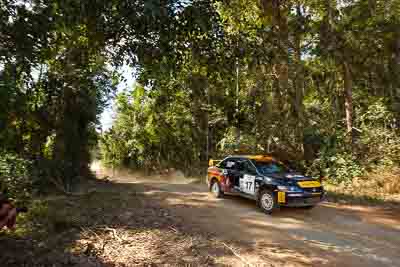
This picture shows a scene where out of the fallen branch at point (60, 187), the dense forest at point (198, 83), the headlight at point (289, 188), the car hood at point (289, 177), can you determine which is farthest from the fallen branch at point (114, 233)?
the fallen branch at point (60, 187)

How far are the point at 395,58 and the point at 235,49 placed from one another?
51.0 ft

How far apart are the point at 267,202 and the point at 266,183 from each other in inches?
21.1

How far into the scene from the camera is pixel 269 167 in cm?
995

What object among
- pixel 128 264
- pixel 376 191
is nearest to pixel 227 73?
pixel 128 264

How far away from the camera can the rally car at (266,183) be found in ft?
28.2

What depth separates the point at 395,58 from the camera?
56.2 ft

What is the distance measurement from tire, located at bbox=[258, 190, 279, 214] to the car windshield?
71 centimetres

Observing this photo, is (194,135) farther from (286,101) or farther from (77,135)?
(77,135)

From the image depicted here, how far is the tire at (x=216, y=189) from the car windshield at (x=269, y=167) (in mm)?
1925

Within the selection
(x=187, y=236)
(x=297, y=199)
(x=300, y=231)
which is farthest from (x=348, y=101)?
(x=187, y=236)

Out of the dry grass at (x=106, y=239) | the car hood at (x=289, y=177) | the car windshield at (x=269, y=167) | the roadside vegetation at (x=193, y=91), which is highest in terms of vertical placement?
the roadside vegetation at (x=193, y=91)

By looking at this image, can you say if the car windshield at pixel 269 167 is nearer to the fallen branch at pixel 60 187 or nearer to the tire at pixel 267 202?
the tire at pixel 267 202

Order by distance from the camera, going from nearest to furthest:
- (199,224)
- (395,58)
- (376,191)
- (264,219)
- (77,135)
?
(199,224) → (264,219) → (376,191) → (77,135) → (395,58)

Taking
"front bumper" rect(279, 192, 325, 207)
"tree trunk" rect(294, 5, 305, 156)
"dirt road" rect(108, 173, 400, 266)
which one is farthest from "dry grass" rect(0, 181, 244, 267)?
"tree trunk" rect(294, 5, 305, 156)
